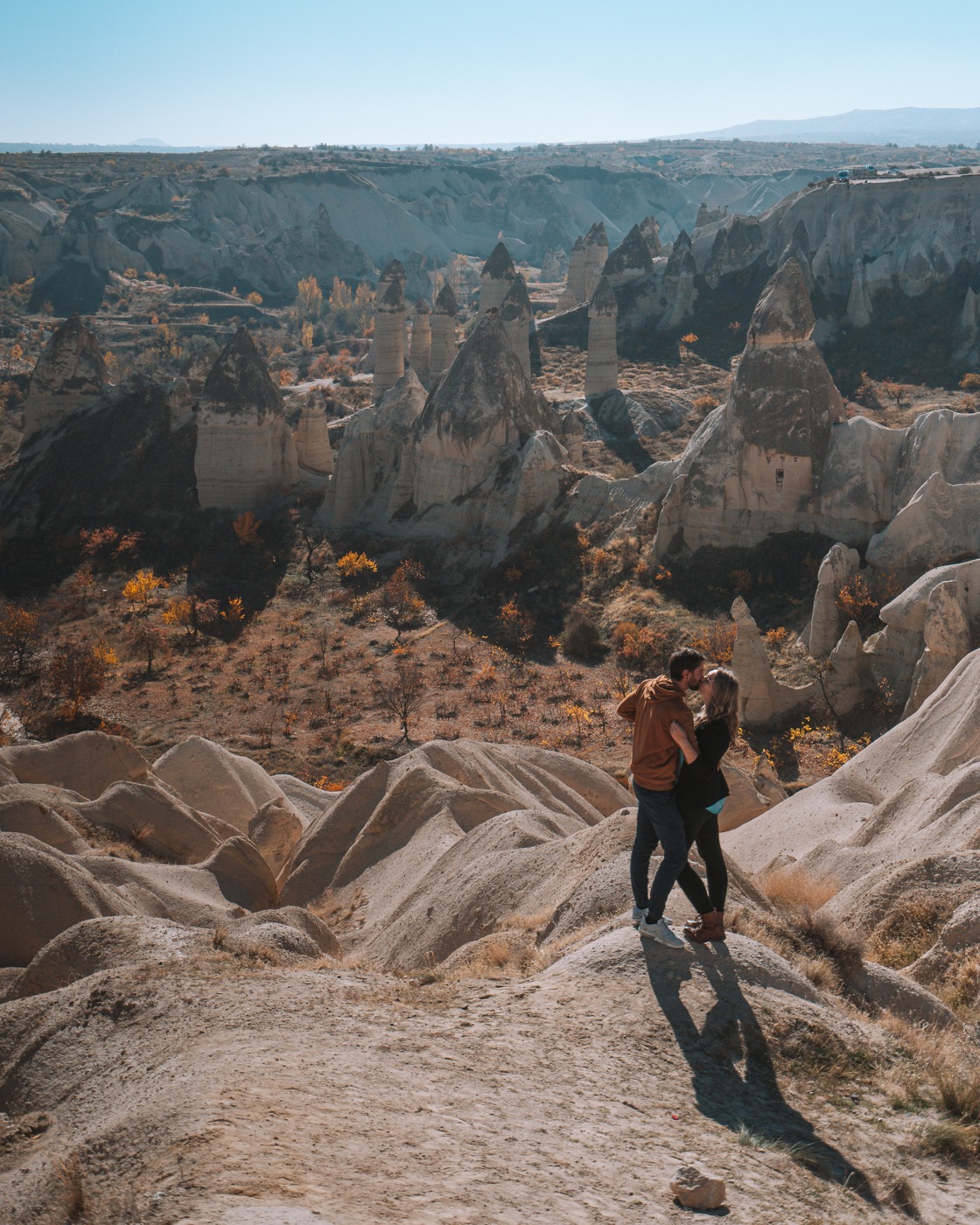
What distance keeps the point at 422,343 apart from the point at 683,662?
40.4 m

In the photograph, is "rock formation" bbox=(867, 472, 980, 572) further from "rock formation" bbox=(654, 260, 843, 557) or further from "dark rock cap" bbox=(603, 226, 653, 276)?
"dark rock cap" bbox=(603, 226, 653, 276)

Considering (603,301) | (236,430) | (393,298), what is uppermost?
(603,301)

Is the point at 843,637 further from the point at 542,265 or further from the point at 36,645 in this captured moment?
the point at 542,265

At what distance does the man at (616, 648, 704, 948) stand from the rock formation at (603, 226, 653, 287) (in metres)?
54.5

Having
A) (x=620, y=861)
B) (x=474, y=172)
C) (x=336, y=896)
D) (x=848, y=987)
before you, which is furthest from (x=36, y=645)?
(x=474, y=172)

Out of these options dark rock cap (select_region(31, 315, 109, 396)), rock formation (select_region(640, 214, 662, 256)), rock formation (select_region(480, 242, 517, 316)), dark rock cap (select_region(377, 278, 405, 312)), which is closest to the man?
dark rock cap (select_region(31, 315, 109, 396))

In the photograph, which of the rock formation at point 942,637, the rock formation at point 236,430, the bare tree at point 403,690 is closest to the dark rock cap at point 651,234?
the rock formation at point 236,430

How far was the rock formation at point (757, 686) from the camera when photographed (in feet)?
61.9

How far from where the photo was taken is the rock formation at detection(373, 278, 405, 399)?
135ft

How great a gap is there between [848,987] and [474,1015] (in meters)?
2.29

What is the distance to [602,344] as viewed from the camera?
43000 millimetres

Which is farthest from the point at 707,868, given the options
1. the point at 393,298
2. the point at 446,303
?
the point at 446,303

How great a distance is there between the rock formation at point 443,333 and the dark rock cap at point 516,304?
2006mm

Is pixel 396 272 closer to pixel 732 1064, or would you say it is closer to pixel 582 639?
pixel 582 639
